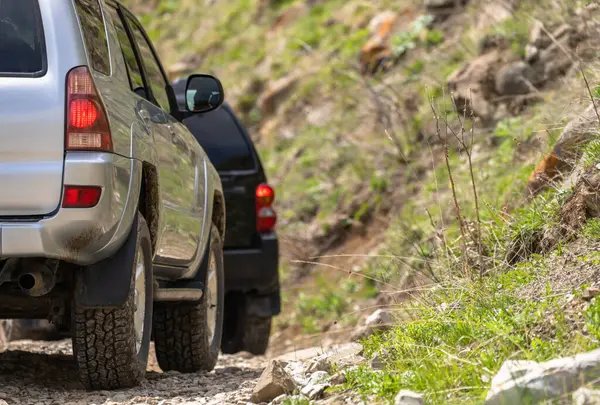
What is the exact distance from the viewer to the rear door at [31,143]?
5.09 meters

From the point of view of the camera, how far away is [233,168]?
9531 mm

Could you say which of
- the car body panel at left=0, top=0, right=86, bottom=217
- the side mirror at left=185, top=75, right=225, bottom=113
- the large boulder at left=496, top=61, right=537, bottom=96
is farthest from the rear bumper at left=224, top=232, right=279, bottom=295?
the car body panel at left=0, top=0, right=86, bottom=217

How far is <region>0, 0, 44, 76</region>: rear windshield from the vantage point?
208 inches

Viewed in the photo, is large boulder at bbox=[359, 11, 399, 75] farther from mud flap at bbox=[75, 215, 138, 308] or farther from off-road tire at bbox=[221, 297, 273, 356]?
mud flap at bbox=[75, 215, 138, 308]

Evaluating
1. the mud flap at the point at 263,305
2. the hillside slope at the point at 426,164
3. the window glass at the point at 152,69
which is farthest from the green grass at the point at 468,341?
the mud flap at the point at 263,305

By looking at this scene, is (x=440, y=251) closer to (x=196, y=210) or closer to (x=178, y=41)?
(x=196, y=210)

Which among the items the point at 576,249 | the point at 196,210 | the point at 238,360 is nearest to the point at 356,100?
the point at 238,360

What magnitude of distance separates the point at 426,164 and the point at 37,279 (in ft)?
25.4

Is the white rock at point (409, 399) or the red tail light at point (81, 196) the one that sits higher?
the red tail light at point (81, 196)

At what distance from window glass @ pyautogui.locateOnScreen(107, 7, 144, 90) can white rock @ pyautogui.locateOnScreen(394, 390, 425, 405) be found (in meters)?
2.58

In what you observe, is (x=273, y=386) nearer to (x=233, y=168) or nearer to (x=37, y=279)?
(x=37, y=279)

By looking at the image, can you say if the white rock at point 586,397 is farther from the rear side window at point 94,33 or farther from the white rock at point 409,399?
the rear side window at point 94,33

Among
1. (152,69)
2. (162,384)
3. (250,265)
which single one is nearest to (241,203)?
(250,265)

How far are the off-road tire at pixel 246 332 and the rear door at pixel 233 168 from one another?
68 centimetres
